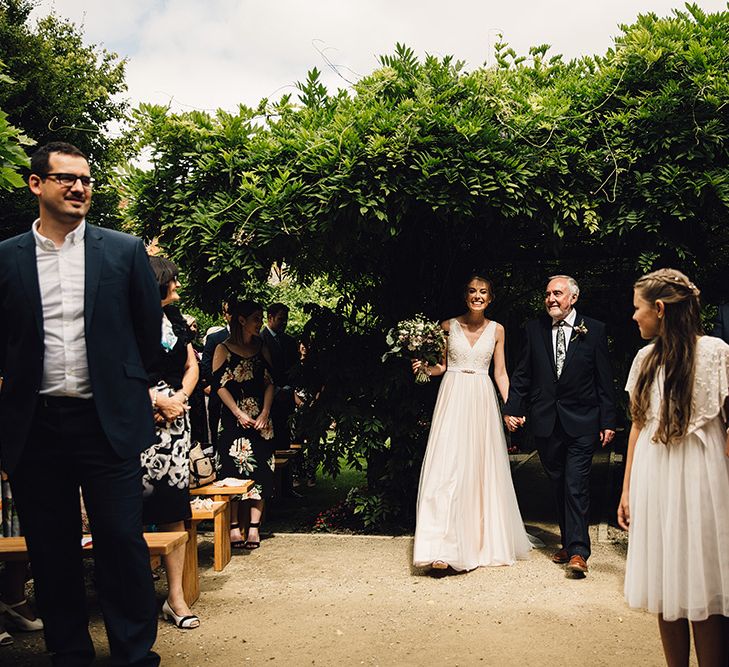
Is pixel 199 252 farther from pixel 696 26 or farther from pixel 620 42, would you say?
pixel 696 26

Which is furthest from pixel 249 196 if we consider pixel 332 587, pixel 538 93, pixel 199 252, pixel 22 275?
pixel 22 275

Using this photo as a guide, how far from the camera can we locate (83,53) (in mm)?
29766

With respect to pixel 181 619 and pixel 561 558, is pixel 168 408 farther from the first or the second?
pixel 561 558

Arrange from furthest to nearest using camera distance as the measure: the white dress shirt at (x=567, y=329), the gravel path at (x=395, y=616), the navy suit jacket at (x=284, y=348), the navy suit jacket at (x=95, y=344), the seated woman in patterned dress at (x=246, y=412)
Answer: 1. the navy suit jacket at (x=284, y=348)
2. the seated woman in patterned dress at (x=246, y=412)
3. the white dress shirt at (x=567, y=329)
4. the gravel path at (x=395, y=616)
5. the navy suit jacket at (x=95, y=344)

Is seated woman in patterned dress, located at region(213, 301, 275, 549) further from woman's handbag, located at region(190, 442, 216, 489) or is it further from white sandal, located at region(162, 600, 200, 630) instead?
white sandal, located at region(162, 600, 200, 630)

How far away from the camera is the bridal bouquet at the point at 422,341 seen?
7.54 meters

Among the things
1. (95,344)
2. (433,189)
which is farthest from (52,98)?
(95,344)

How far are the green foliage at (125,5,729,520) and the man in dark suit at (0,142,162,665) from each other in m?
3.60

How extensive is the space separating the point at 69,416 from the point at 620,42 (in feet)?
20.7

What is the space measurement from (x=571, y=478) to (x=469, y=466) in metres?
0.86

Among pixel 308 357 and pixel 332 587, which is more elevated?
pixel 308 357

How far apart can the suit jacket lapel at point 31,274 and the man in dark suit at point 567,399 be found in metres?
4.53

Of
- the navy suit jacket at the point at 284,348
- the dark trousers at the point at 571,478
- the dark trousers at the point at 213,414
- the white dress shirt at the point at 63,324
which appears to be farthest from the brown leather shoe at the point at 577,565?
the white dress shirt at the point at 63,324

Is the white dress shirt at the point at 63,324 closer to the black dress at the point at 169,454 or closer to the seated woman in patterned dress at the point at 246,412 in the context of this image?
the black dress at the point at 169,454
